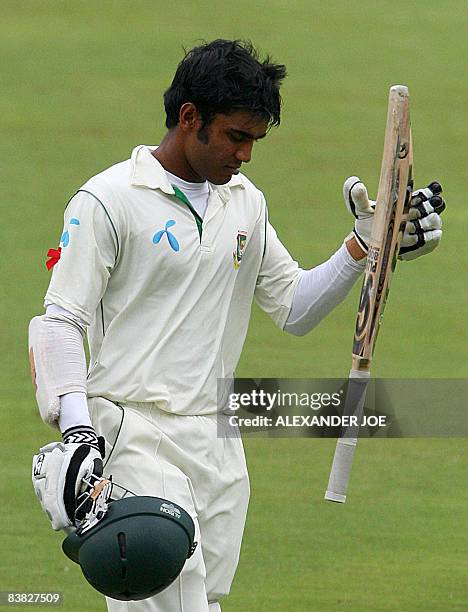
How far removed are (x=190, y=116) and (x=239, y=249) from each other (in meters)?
0.41

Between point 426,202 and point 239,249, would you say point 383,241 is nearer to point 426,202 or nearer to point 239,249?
point 426,202

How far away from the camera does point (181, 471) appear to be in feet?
14.2

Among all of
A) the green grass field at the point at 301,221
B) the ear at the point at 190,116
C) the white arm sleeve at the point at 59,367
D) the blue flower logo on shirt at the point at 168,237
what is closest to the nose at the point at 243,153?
the ear at the point at 190,116

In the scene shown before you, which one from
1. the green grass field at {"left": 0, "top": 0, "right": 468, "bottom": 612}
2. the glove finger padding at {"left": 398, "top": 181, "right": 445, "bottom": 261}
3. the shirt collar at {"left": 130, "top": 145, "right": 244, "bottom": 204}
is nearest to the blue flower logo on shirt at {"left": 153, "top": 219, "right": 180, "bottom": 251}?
the shirt collar at {"left": 130, "top": 145, "right": 244, "bottom": 204}

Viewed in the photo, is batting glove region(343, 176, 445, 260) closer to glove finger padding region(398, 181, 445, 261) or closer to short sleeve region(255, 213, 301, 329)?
glove finger padding region(398, 181, 445, 261)

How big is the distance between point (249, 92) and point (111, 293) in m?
0.65

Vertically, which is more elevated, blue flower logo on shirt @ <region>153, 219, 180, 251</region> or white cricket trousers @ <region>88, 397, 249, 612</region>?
blue flower logo on shirt @ <region>153, 219, 180, 251</region>

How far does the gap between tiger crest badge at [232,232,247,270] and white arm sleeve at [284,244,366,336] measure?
0.26 m

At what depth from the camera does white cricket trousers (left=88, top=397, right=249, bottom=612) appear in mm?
4207

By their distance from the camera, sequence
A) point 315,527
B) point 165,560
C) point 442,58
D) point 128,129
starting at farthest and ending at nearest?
1. point 442,58
2. point 128,129
3. point 315,527
4. point 165,560

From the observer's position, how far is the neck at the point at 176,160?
4.38 metres

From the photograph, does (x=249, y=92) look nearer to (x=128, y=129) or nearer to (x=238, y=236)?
(x=238, y=236)

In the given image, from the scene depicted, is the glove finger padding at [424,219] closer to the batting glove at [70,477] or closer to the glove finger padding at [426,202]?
the glove finger padding at [426,202]

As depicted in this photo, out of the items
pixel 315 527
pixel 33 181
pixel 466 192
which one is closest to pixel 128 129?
pixel 33 181
